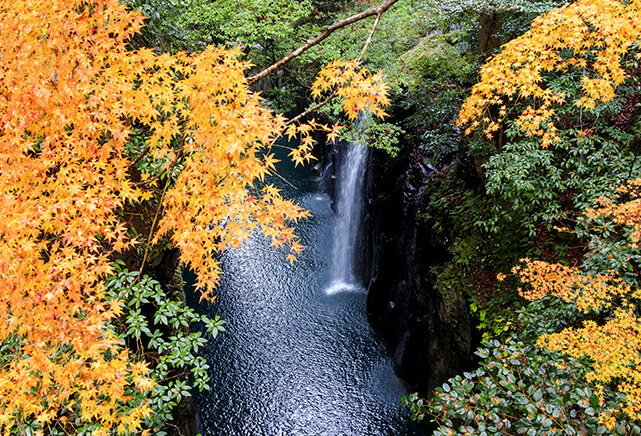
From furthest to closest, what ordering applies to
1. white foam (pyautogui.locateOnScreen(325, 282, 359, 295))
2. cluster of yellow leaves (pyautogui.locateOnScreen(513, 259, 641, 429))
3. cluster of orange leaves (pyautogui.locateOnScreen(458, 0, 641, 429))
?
white foam (pyautogui.locateOnScreen(325, 282, 359, 295)), cluster of orange leaves (pyautogui.locateOnScreen(458, 0, 641, 429)), cluster of yellow leaves (pyautogui.locateOnScreen(513, 259, 641, 429))

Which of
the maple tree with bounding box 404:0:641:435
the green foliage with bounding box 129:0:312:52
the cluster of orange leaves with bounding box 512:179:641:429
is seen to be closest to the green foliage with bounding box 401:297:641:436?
the maple tree with bounding box 404:0:641:435

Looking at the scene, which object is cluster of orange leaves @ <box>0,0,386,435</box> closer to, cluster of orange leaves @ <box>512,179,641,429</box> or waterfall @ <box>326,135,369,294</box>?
cluster of orange leaves @ <box>512,179,641,429</box>

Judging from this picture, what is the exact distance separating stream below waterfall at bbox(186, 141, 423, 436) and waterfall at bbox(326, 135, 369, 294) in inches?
3.8

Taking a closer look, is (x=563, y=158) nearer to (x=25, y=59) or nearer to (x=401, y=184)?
(x=401, y=184)

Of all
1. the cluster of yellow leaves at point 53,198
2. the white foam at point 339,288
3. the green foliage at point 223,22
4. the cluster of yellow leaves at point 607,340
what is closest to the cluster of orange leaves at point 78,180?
the cluster of yellow leaves at point 53,198

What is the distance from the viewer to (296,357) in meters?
11.4

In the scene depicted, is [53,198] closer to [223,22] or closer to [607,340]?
[607,340]

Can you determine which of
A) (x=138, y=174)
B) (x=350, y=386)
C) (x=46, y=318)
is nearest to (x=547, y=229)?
(x=350, y=386)

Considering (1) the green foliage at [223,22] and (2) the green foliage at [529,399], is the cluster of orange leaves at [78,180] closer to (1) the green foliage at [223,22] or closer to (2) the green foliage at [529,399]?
(2) the green foliage at [529,399]

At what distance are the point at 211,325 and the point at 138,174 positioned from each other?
3.98 metres

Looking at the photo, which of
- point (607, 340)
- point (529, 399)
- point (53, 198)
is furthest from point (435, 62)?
point (53, 198)

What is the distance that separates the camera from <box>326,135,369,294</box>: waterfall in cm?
1530

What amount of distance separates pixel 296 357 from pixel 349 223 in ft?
23.2

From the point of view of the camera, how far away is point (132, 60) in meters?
4.23
